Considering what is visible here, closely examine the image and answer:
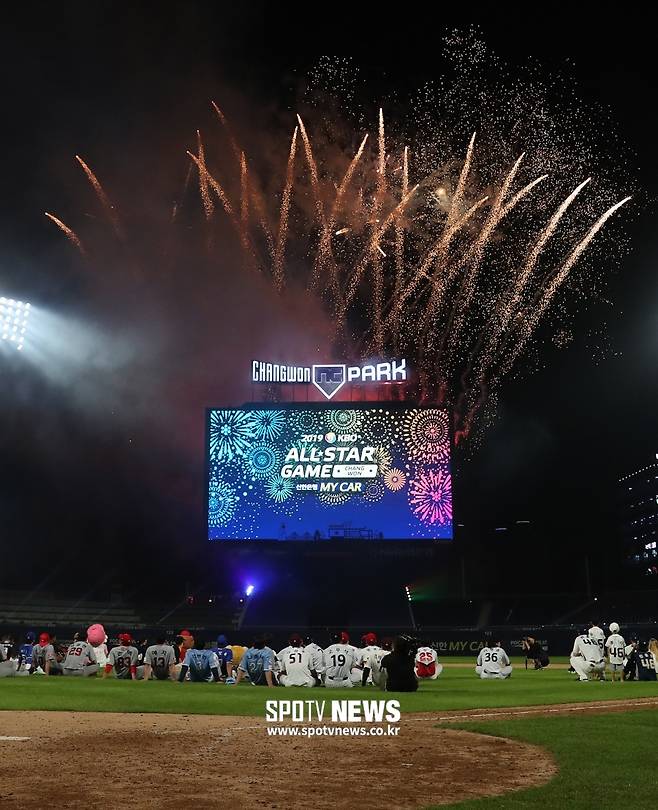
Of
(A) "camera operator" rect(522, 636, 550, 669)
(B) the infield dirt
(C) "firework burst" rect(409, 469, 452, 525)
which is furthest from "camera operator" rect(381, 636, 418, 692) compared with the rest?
(C) "firework burst" rect(409, 469, 452, 525)

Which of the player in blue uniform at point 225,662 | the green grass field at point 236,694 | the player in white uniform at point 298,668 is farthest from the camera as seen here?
the player in blue uniform at point 225,662

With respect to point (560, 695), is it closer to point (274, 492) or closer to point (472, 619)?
point (274, 492)

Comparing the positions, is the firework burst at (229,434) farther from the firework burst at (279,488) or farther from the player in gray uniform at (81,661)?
the player in gray uniform at (81,661)

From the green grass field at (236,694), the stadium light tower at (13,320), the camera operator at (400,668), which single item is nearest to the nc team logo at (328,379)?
the stadium light tower at (13,320)

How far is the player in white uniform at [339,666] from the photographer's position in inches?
953

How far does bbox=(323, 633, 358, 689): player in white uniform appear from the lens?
2420 cm

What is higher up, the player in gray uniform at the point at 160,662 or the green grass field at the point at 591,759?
the player in gray uniform at the point at 160,662

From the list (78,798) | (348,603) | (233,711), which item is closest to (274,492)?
(348,603)

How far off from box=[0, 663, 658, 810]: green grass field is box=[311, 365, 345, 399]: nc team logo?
97.3ft

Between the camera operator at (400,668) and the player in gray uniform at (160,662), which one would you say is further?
the player in gray uniform at (160,662)

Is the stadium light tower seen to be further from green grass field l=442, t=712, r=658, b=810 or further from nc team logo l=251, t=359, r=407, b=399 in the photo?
green grass field l=442, t=712, r=658, b=810

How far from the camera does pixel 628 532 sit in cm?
8825

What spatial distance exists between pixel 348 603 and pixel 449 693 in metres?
40.7

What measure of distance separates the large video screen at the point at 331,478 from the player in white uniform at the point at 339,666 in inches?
1179
